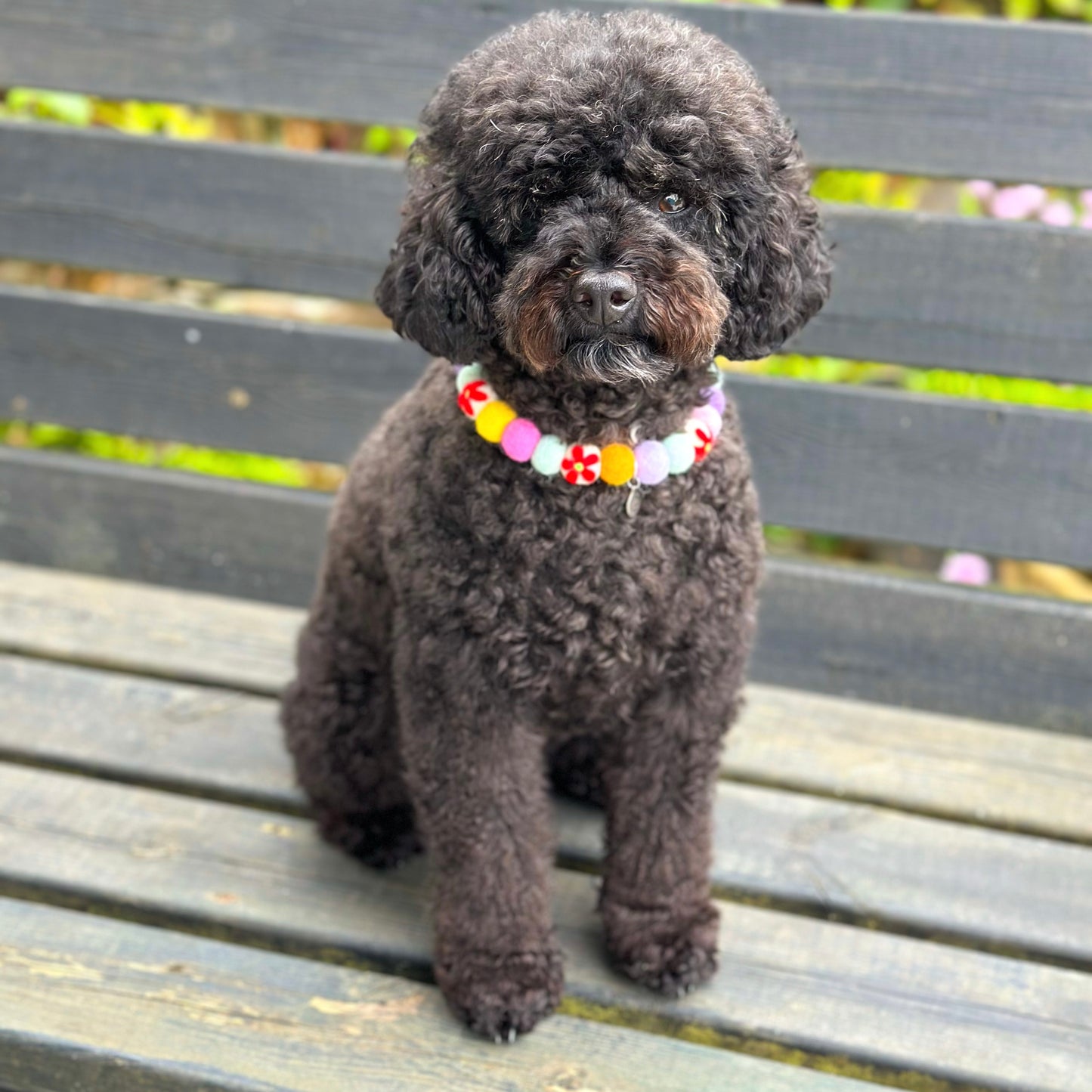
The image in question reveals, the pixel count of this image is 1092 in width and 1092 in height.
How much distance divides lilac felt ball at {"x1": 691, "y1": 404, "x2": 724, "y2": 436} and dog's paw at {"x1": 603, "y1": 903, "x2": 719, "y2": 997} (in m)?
0.67

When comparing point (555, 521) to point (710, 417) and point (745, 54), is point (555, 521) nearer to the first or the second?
point (710, 417)

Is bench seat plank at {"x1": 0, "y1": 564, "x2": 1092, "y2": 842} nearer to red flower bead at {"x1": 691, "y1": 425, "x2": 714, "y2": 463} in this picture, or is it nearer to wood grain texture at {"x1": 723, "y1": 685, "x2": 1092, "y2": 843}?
wood grain texture at {"x1": 723, "y1": 685, "x2": 1092, "y2": 843}

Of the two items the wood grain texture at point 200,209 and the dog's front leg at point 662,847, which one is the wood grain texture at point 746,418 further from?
the dog's front leg at point 662,847

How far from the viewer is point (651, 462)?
5.31 ft

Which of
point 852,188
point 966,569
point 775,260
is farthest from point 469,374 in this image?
point 852,188

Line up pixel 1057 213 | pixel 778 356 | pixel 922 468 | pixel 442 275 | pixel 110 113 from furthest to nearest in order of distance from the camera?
pixel 110 113
pixel 1057 213
pixel 778 356
pixel 922 468
pixel 442 275

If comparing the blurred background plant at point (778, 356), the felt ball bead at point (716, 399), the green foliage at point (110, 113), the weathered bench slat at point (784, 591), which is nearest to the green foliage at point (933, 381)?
the blurred background plant at point (778, 356)

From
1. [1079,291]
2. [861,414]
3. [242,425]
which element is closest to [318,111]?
[242,425]

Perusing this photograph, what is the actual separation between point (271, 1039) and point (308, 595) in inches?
49.8

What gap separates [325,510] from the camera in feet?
8.91

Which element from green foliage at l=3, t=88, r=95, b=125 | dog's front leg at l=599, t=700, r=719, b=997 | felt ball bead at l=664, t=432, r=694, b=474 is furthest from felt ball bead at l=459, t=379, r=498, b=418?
green foliage at l=3, t=88, r=95, b=125

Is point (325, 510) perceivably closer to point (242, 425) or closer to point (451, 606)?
point (242, 425)

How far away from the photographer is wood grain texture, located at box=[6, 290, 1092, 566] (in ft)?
7.80

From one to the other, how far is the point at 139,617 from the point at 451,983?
1253 millimetres
